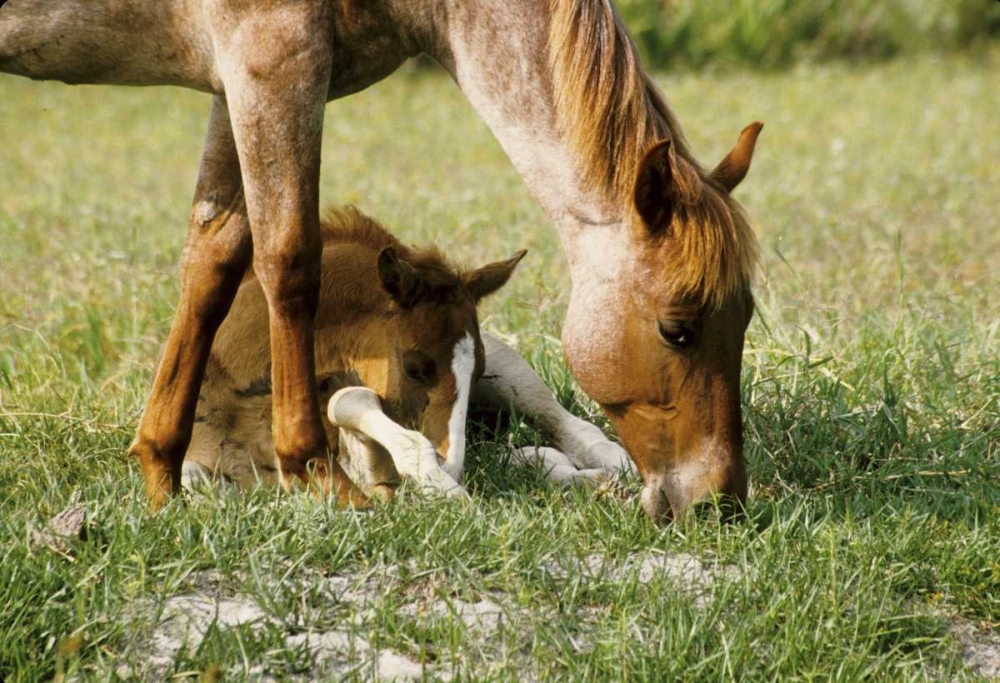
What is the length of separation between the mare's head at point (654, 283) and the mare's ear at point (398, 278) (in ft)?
2.33

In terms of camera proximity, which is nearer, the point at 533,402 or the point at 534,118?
the point at 534,118

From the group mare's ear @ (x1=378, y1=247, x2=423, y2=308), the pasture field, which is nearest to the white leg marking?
the pasture field

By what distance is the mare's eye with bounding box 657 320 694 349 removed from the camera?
335cm

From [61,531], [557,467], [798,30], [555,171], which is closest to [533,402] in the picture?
[557,467]

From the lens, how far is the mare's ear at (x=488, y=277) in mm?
4215

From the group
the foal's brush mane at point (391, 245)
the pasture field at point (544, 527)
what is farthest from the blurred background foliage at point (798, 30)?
the foal's brush mane at point (391, 245)

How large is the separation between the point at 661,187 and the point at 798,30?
11549mm

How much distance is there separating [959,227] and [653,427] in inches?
188

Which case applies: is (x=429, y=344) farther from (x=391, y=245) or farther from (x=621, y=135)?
(x=621, y=135)

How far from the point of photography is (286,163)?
3420 mm

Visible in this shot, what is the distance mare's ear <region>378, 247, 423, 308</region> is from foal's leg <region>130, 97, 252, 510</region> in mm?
420

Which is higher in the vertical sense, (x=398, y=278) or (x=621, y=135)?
(x=621, y=135)

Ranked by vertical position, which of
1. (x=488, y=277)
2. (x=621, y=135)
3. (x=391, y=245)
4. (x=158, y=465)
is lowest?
(x=158, y=465)

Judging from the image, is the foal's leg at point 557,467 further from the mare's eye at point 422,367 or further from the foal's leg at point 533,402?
the mare's eye at point 422,367
